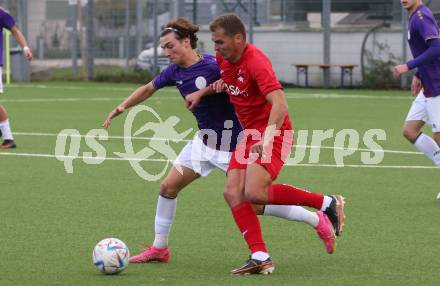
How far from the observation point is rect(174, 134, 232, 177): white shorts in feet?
27.8

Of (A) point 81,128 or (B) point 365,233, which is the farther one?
(A) point 81,128

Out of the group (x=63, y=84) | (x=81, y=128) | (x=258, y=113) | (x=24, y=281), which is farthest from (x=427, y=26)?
(x=63, y=84)

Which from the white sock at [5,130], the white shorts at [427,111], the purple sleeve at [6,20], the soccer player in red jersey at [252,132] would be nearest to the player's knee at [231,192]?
the soccer player in red jersey at [252,132]

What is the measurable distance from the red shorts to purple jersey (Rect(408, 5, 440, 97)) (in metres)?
3.75

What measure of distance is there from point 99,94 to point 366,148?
48.4 ft

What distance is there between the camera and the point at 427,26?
11.4m

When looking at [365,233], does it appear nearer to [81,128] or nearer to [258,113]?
[258,113]

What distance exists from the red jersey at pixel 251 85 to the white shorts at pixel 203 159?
0.45m

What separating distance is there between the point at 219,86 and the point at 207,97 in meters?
0.35

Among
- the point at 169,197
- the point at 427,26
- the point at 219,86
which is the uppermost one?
the point at 427,26

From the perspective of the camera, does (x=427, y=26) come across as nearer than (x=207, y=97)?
No

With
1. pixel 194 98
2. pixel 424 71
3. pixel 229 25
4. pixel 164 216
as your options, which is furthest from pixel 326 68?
pixel 229 25

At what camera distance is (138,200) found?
11578 millimetres

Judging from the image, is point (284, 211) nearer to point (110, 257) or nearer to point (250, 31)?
point (110, 257)
